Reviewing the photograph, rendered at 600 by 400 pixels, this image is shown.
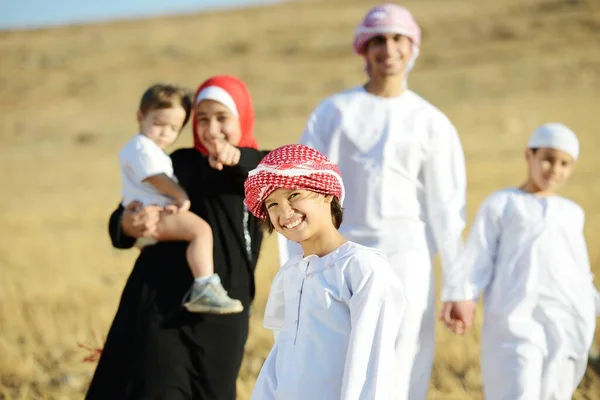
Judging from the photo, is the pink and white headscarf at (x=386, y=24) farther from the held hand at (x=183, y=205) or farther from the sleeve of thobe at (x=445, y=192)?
the held hand at (x=183, y=205)

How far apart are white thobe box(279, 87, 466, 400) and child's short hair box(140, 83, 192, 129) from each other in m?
0.77

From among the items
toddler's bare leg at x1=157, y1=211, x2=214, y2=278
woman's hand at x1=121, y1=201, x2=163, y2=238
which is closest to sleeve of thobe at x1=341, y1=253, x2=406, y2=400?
toddler's bare leg at x1=157, y1=211, x2=214, y2=278

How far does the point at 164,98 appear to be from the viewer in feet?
19.4

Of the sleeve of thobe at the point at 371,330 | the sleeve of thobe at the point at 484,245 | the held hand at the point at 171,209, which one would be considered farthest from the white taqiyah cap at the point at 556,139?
the sleeve of thobe at the point at 371,330

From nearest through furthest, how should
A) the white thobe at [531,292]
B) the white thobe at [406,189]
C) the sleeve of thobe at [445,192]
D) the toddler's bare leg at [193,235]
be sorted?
1. the toddler's bare leg at [193,235]
2. the white thobe at [406,189]
3. the sleeve of thobe at [445,192]
4. the white thobe at [531,292]

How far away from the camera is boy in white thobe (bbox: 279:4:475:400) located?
6.20 meters

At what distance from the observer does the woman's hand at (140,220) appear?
18.8 feet

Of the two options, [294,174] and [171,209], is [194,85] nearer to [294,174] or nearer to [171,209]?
[171,209]

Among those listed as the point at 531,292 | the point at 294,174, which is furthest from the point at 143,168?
the point at 531,292

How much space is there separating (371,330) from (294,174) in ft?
2.01

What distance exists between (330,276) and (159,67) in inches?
2005

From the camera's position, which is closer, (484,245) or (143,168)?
(143,168)

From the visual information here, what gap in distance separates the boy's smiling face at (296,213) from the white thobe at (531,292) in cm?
237

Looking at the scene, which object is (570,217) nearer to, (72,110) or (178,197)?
(178,197)
